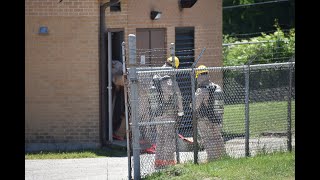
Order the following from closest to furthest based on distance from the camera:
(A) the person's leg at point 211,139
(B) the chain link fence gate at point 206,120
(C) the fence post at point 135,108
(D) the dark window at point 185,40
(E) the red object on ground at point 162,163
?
1. (C) the fence post at point 135,108
2. (B) the chain link fence gate at point 206,120
3. (E) the red object on ground at point 162,163
4. (A) the person's leg at point 211,139
5. (D) the dark window at point 185,40

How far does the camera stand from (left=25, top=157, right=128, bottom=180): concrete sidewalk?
12203 mm

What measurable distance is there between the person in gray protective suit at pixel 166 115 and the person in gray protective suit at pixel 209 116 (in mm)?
472

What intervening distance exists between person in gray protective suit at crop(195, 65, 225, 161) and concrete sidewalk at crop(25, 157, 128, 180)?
1.52 meters

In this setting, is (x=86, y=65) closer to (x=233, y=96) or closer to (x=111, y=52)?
(x=111, y=52)

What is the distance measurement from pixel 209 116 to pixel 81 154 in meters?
3.36

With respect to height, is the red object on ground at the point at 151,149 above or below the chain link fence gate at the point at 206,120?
below

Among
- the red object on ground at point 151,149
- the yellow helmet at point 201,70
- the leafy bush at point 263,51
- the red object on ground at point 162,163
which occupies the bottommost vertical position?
the red object on ground at point 162,163

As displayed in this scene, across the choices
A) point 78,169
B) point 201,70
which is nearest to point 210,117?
point 201,70

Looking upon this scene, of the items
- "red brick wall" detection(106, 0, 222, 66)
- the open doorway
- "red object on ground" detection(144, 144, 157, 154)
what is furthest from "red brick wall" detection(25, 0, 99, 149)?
"red object on ground" detection(144, 144, 157, 154)

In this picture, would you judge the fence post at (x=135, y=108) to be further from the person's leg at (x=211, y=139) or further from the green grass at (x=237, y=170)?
the person's leg at (x=211, y=139)

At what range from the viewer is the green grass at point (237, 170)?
10.4 m

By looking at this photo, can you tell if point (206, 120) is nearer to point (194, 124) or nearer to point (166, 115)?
point (194, 124)

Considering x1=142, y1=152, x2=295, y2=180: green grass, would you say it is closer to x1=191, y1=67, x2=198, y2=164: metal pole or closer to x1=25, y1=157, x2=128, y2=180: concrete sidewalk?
x1=191, y1=67, x2=198, y2=164: metal pole

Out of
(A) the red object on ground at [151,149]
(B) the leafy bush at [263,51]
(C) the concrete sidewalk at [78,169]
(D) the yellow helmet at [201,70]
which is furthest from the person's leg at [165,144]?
(B) the leafy bush at [263,51]
